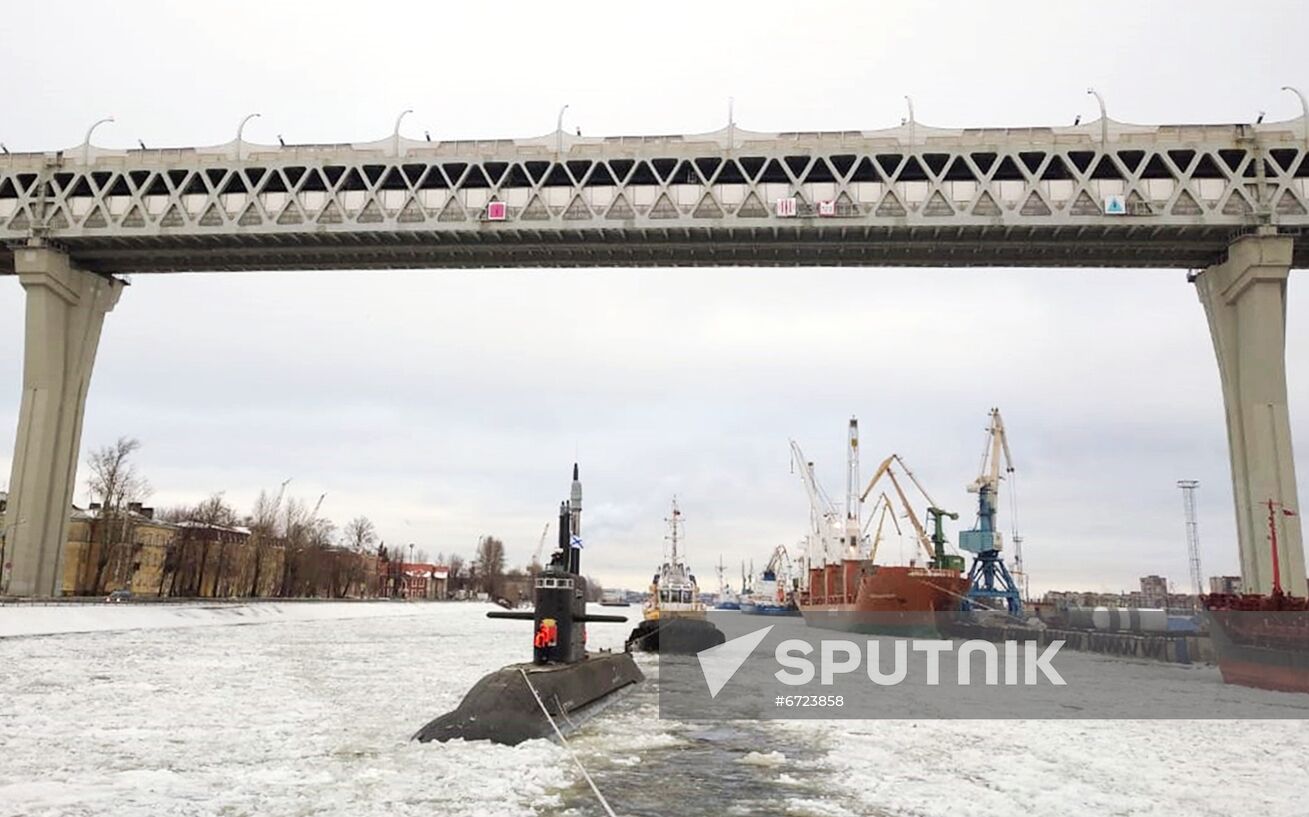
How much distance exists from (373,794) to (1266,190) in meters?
37.5

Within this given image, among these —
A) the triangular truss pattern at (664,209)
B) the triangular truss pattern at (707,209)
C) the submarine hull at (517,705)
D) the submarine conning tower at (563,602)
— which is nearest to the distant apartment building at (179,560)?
the triangular truss pattern at (664,209)

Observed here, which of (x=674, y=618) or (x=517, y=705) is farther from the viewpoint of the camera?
(x=674, y=618)

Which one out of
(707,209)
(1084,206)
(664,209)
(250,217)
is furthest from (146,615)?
(1084,206)

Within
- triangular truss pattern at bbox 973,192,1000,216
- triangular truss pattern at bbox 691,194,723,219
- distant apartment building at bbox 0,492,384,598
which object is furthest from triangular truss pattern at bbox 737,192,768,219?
distant apartment building at bbox 0,492,384,598

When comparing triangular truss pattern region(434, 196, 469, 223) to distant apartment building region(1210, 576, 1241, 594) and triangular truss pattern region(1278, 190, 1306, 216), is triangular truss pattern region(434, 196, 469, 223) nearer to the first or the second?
triangular truss pattern region(1278, 190, 1306, 216)

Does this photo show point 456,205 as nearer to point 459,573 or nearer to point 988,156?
point 988,156

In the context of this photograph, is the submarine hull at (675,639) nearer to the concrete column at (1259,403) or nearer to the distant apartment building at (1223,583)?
the concrete column at (1259,403)

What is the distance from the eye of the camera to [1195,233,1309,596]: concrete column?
106 feet

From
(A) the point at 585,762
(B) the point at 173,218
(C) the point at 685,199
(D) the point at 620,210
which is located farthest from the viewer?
(B) the point at 173,218

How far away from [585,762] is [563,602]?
5.16 metres

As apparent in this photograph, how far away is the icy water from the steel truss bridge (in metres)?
22.4

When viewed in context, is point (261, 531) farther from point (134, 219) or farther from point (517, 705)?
point (517, 705)

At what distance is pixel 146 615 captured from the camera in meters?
47.6

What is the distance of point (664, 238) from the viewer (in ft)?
127
